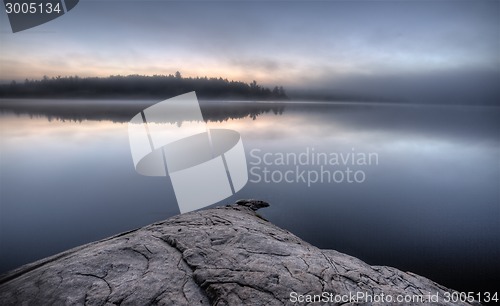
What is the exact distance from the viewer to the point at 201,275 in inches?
117

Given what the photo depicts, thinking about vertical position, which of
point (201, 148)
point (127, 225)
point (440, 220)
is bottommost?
point (440, 220)

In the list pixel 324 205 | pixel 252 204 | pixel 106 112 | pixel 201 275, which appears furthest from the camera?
pixel 106 112

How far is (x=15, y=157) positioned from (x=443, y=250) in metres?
20.0

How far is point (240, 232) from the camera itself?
13.3 feet

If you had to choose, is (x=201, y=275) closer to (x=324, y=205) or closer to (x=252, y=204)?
(x=252, y=204)

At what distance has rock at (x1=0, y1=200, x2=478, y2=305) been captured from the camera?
106 inches

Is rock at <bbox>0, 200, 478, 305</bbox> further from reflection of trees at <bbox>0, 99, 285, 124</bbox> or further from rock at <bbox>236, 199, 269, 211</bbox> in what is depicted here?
reflection of trees at <bbox>0, 99, 285, 124</bbox>

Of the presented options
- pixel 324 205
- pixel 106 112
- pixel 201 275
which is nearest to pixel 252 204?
pixel 201 275

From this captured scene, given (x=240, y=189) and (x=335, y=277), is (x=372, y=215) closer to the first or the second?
(x=240, y=189)

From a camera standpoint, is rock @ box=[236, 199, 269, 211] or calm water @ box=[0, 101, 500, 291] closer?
rock @ box=[236, 199, 269, 211]

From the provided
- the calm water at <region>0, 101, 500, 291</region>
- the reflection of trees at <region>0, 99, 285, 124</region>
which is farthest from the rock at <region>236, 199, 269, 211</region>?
the reflection of trees at <region>0, 99, 285, 124</region>

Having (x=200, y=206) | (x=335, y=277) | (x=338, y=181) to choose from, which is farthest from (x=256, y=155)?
(x=335, y=277)

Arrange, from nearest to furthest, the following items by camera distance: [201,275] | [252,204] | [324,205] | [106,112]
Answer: [201,275]
[252,204]
[324,205]
[106,112]

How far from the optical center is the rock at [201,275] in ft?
8.83
